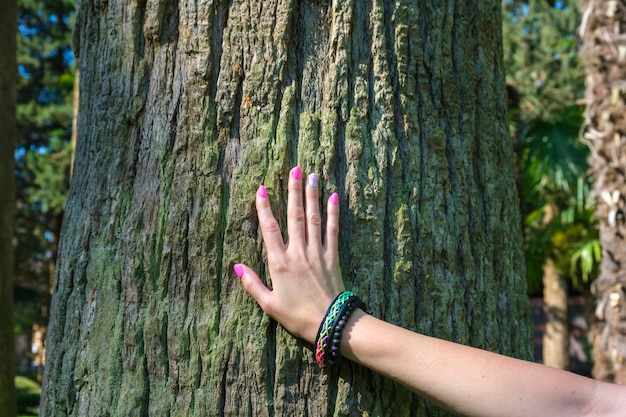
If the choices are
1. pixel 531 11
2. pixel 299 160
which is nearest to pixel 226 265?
pixel 299 160

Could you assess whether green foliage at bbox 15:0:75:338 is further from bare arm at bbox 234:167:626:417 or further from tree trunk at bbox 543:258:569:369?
bare arm at bbox 234:167:626:417

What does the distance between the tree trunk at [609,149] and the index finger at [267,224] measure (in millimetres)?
4029

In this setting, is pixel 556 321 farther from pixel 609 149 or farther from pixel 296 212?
pixel 296 212

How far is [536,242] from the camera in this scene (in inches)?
380

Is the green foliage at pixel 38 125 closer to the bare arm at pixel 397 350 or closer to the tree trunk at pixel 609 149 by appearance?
the tree trunk at pixel 609 149

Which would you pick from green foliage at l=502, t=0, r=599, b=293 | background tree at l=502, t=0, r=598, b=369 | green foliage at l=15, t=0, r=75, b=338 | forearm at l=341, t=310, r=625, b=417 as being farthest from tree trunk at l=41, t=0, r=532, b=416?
green foliage at l=15, t=0, r=75, b=338

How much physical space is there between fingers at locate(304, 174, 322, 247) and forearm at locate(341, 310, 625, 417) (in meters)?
0.28

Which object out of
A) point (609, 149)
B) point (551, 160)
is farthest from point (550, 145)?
point (609, 149)

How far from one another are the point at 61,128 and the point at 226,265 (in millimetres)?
18517

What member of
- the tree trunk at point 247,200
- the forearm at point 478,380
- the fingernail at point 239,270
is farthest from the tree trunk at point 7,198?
the forearm at point 478,380

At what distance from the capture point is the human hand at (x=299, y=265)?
5.10 ft

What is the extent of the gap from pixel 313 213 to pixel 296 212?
43 millimetres

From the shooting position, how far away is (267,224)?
1606 millimetres

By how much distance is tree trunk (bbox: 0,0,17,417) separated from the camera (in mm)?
5656
